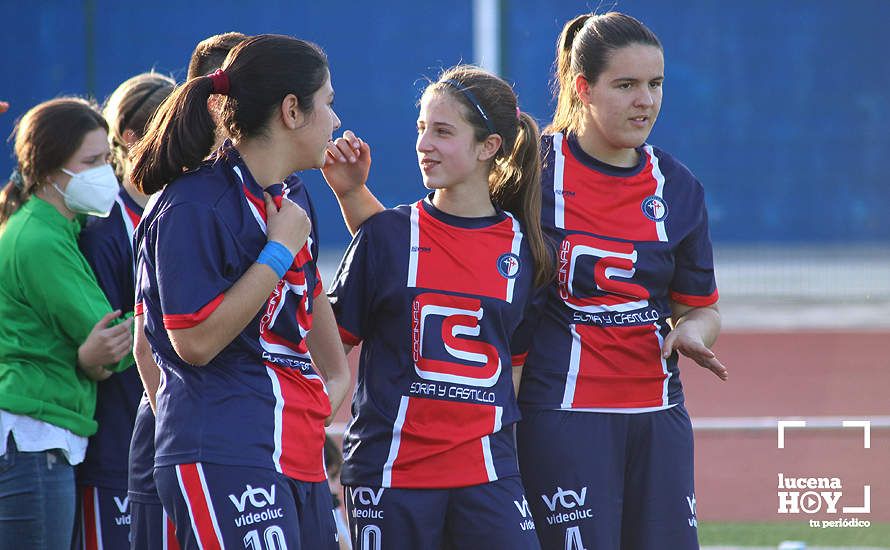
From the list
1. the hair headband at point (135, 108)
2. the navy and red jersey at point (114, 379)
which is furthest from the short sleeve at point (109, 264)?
the hair headband at point (135, 108)

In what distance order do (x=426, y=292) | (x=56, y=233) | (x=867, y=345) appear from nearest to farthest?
(x=426, y=292), (x=56, y=233), (x=867, y=345)

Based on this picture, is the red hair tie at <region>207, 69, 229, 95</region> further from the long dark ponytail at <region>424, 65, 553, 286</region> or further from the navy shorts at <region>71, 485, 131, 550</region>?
the navy shorts at <region>71, 485, 131, 550</region>

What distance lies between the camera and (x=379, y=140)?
19719 mm

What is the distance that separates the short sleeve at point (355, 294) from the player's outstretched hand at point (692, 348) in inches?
33.3

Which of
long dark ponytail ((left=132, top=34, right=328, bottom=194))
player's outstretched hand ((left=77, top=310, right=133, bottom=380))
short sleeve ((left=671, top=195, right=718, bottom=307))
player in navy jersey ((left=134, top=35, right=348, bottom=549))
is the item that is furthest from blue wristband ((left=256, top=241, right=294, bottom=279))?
short sleeve ((left=671, top=195, right=718, bottom=307))

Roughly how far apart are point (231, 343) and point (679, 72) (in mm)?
17611

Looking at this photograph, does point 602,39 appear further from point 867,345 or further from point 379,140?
point 379,140

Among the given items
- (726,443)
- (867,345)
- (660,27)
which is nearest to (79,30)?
(660,27)

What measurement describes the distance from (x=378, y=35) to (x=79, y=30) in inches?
192

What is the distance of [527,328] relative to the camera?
11.4ft

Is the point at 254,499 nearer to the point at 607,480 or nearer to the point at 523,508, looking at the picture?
the point at 523,508

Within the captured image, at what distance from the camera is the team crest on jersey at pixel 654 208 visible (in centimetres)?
354

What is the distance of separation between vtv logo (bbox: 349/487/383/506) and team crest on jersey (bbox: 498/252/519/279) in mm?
668

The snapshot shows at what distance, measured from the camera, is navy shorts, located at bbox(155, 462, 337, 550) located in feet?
8.39
